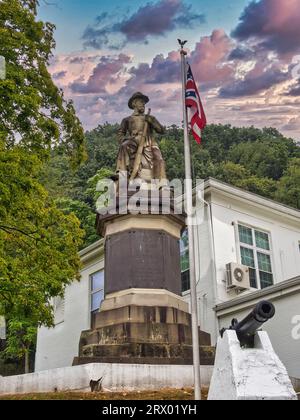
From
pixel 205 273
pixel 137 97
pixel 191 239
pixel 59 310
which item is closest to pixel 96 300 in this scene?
pixel 59 310

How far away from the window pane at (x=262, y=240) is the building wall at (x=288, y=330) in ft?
18.1

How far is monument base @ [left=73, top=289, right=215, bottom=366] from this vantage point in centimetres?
932

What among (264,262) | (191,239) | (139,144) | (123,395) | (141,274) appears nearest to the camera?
(123,395)

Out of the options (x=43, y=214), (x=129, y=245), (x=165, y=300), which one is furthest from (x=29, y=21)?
(x=165, y=300)

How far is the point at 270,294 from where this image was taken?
1359 centimetres

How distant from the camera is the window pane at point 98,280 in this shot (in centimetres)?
2132

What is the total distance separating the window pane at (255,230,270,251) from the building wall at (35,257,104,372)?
6.45 meters

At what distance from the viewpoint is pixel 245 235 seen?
61.6ft

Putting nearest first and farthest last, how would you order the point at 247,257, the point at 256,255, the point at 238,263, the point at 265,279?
the point at 238,263 < the point at 247,257 < the point at 265,279 < the point at 256,255

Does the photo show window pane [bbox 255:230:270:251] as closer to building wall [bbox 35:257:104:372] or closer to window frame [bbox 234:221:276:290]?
window frame [bbox 234:221:276:290]

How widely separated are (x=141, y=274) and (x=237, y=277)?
6.75 m

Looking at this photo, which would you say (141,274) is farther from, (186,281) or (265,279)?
(265,279)

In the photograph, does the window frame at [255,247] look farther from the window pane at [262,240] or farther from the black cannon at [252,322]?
the black cannon at [252,322]

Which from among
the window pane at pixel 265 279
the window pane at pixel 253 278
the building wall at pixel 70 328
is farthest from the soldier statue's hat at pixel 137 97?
the building wall at pixel 70 328
